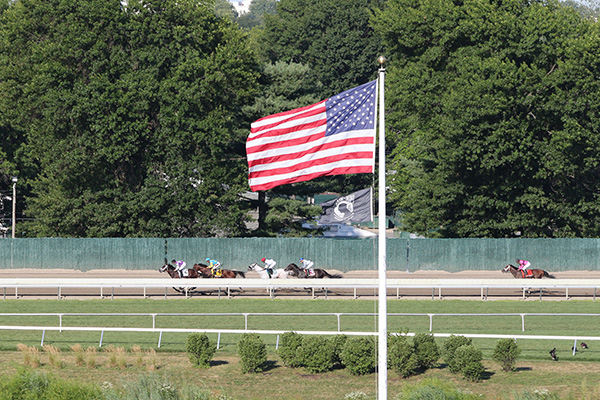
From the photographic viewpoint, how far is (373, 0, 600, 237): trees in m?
38.7

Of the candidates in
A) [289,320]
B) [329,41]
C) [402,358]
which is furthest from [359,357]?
[329,41]

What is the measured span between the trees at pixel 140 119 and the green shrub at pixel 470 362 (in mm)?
26824

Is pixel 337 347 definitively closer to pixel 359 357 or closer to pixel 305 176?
pixel 359 357

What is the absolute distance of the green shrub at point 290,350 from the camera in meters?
17.2

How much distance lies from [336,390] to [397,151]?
39223mm

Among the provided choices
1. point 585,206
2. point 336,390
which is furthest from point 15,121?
point 336,390

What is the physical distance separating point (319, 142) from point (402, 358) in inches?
255

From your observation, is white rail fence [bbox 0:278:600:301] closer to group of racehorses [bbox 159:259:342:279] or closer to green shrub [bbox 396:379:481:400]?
group of racehorses [bbox 159:259:342:279]

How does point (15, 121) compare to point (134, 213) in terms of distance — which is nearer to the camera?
point (134, 213)

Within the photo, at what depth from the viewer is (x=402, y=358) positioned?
16328 millimetres

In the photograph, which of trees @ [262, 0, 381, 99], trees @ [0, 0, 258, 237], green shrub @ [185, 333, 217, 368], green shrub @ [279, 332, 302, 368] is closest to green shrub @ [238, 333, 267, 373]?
green shrub @ [279, 332, 302, 368]

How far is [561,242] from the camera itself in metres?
39.4

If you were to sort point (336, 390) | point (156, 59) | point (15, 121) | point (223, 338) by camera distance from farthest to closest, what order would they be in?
point (15, 121) < point (156, 59) < point (223, 338) < point (336, 390)

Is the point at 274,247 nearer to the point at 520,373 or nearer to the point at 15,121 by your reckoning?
the point at 15,121
